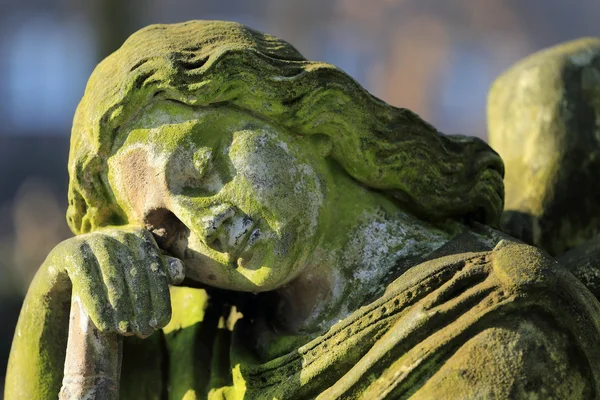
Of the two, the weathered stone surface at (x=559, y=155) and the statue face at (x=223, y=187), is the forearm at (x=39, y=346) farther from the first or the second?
the weathered stone surface at (x=559, y=155)

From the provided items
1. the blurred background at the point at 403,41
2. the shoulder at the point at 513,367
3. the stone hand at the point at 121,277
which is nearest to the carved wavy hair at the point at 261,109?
the stone hand at the point at 121,277

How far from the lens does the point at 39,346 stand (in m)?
1.83

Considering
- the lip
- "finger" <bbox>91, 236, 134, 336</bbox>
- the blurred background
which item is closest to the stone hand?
"finger" <bbox>91, 236, 134, 336</bbox>

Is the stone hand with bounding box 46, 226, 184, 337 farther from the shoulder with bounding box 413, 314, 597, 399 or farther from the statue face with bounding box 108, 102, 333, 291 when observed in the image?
the shoulder with bounding box 413, 314, 597, 399

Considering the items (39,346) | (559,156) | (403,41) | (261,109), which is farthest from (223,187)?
(403,41)

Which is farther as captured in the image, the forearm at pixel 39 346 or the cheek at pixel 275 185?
the forearm at pixel 39 346

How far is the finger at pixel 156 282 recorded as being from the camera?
1.64 m

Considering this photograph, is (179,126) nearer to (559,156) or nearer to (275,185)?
(275,185)

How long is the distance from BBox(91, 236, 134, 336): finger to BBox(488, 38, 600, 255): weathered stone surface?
3.79 ft

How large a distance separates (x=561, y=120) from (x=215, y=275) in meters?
1.19

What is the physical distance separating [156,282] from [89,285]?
130mm

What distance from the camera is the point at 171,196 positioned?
1709mm

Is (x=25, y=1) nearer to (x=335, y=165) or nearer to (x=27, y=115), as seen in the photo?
(x=27, y=115)

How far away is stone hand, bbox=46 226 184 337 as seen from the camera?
5.32ft
